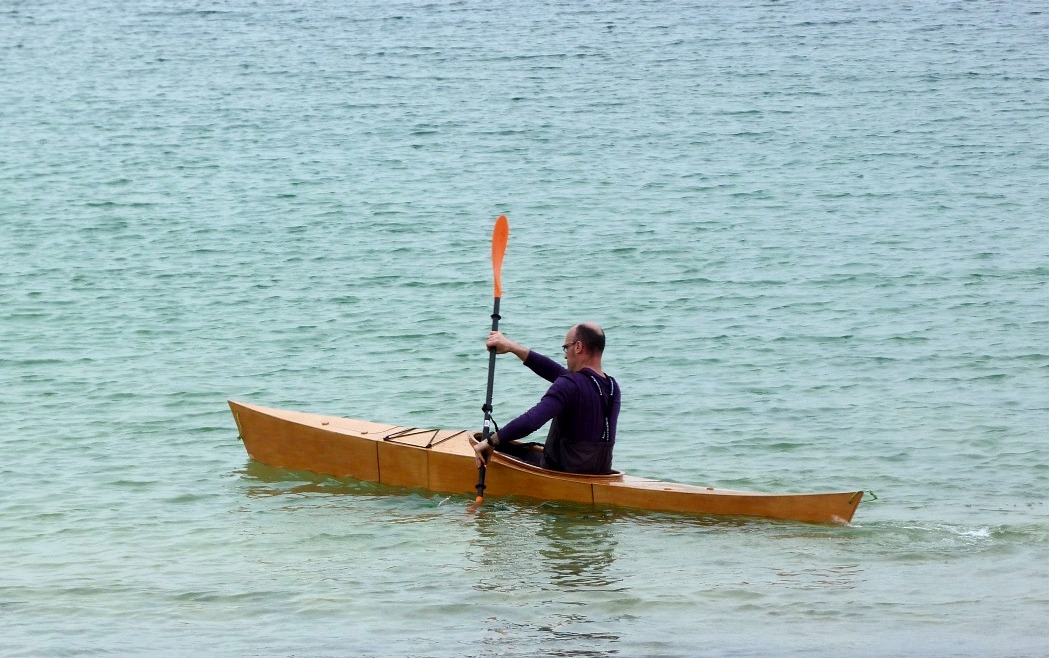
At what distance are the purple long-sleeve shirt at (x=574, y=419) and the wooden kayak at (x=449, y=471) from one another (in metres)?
0.11

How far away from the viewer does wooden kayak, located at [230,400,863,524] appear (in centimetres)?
816

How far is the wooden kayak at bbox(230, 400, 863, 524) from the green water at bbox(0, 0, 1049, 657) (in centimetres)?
12

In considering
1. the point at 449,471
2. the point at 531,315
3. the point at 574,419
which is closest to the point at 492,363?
the point at 449,471

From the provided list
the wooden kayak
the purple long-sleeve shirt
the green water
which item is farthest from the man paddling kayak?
the green water

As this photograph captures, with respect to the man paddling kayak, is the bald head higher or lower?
higher

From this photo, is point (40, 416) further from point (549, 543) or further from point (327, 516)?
point (549, 543)

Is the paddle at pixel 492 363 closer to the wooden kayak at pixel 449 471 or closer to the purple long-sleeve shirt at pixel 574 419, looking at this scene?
the wooden kayak at pixel 449 471

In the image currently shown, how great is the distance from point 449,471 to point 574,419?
3.65ft

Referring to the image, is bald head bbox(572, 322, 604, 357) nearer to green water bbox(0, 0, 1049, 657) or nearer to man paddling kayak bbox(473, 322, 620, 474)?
man paddling kayak bbox(473, 322, 620, 474)

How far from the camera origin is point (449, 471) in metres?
8.99

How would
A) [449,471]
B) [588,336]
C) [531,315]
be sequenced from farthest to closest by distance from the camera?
[531,315] → [449,471] → [588,336]

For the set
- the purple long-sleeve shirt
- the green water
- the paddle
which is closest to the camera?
the green water

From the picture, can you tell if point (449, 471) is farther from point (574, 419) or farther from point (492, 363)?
point (574, 419)

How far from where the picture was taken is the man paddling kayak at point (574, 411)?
8156mm
